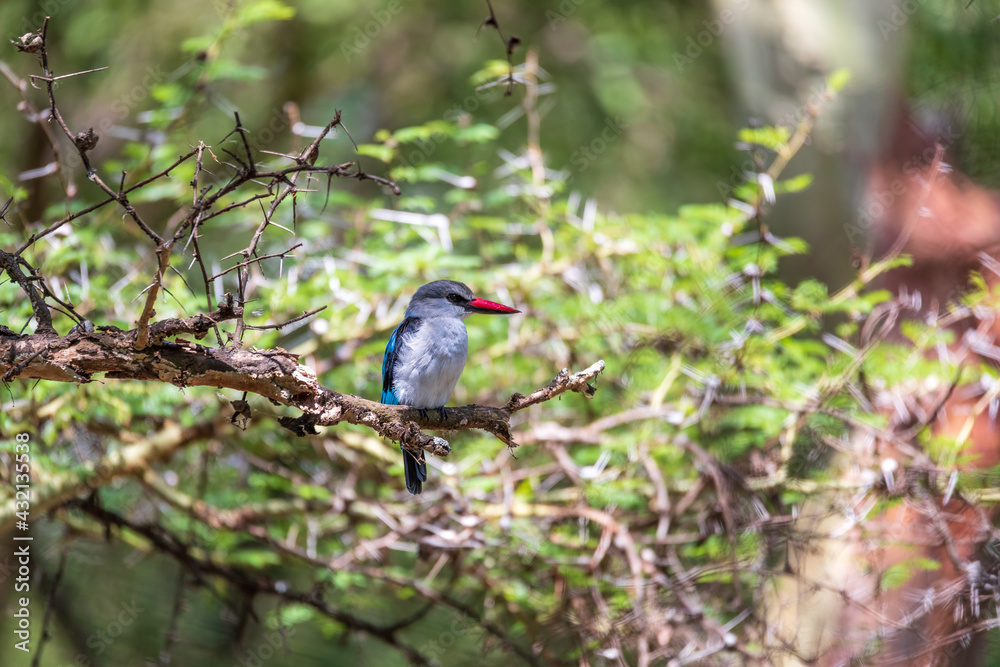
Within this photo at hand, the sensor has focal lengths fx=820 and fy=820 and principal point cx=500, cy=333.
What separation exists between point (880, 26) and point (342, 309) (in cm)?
442

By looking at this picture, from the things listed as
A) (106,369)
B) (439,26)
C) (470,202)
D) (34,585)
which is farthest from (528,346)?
(439,26)

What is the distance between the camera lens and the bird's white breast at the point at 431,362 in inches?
140

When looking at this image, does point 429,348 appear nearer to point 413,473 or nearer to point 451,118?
point 413,473

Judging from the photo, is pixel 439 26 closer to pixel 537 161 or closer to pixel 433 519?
pixel 537 161

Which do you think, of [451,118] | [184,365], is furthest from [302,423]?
[451,118]

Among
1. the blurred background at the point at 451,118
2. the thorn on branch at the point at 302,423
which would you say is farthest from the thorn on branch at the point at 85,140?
the blurred background at the point at 451,118

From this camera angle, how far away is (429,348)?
3.57 meters

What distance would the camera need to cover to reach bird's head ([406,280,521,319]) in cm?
368

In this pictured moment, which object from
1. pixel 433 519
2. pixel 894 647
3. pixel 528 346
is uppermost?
pixel 528 346

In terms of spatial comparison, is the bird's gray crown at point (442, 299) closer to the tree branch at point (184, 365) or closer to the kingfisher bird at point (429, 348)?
the kingfisher bird at point (429, 348)

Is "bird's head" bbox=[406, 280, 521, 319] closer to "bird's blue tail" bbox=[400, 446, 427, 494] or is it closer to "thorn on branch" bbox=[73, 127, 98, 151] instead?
"bird's blue tail" bbox=[400, 446, 427, 494]

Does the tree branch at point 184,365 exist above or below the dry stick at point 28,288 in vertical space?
below

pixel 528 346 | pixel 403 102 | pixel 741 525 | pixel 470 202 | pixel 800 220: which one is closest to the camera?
pixel 741 525

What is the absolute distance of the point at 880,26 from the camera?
5.91 metres
